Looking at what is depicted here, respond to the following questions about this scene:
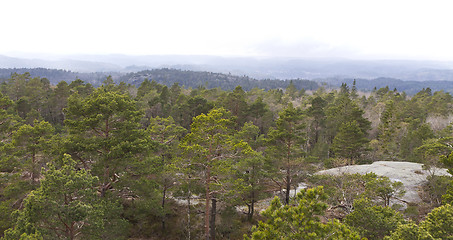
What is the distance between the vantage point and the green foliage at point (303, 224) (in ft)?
22.8

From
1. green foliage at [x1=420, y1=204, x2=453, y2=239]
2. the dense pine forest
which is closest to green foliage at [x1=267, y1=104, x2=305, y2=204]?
the dense pine forest

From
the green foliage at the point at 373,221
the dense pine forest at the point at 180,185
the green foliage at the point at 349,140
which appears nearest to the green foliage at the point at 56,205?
the dense pine forest at the point at 180,185

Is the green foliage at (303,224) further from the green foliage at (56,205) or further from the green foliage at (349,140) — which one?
the green foliage at (349,140)

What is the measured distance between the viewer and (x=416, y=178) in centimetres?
2445

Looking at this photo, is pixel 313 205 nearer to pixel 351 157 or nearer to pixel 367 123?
pixel 351 157

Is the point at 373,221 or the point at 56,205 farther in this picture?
the point at 373,221

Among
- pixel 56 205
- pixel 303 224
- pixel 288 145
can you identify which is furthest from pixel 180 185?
pixel 303 224

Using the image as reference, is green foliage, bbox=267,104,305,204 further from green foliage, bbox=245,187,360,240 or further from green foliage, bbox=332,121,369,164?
green foliage, bbox=245,187,360,240

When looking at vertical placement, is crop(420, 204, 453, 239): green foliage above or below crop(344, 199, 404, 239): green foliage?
above

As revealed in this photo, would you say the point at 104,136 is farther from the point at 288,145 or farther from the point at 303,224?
the point at 288,145

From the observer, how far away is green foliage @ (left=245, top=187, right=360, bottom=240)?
694 centimetres

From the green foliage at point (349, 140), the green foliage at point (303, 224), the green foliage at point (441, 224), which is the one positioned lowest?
the green foliage at point (349, 140)

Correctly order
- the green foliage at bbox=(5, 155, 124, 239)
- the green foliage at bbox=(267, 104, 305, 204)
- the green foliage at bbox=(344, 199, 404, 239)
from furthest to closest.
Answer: the green foliage at bbox=(267, 104, 305, 204), the green foliage at bbox=(344, 199, 404, 239), the green foliage at bbox=(5, 155, 124, 239)

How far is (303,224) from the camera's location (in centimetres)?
706
